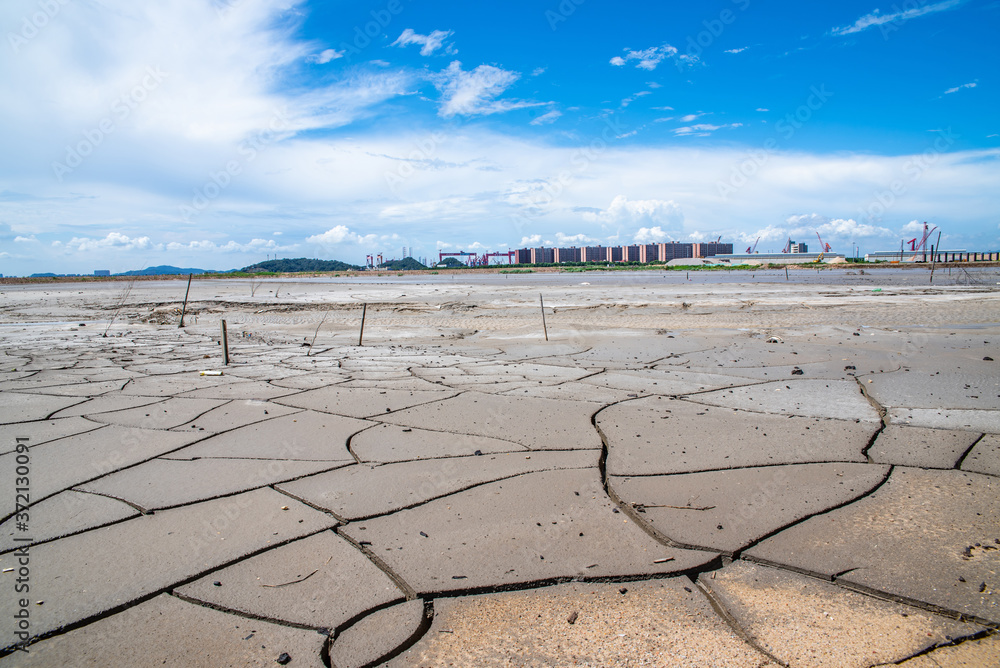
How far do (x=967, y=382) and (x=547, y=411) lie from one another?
3920 millimetres

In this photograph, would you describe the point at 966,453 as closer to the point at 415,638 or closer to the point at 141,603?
the point at 415,638

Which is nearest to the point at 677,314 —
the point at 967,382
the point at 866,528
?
the point at 967,382

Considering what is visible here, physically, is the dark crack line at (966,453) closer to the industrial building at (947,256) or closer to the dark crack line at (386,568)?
the dark crack line at (386,568)

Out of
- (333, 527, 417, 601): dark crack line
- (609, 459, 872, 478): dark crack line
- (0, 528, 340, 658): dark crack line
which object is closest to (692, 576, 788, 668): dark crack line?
(609, 459, 872, 478): dark crack line

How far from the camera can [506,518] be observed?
8.00 feet

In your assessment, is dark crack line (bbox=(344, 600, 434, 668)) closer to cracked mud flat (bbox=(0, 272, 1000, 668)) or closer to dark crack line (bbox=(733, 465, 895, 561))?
cracked mud flat (bbox=(0, 272, 1000, 668))

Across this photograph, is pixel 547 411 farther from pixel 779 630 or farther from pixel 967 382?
pixel 967 382

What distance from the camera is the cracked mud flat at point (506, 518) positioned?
1.69 meters

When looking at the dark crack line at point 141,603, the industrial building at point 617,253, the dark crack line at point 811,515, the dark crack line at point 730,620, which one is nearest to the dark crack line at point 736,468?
the dark crack line at point 811,515

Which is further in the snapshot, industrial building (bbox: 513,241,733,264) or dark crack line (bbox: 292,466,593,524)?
industrial building (bbox: 513,241,733,264)

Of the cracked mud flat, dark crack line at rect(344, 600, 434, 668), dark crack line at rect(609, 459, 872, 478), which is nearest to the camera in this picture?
dark crack line at rect(344, 600, 434, 668)

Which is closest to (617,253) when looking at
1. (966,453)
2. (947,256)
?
(947,256)

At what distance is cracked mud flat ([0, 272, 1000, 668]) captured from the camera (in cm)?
169

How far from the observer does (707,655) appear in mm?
1591
